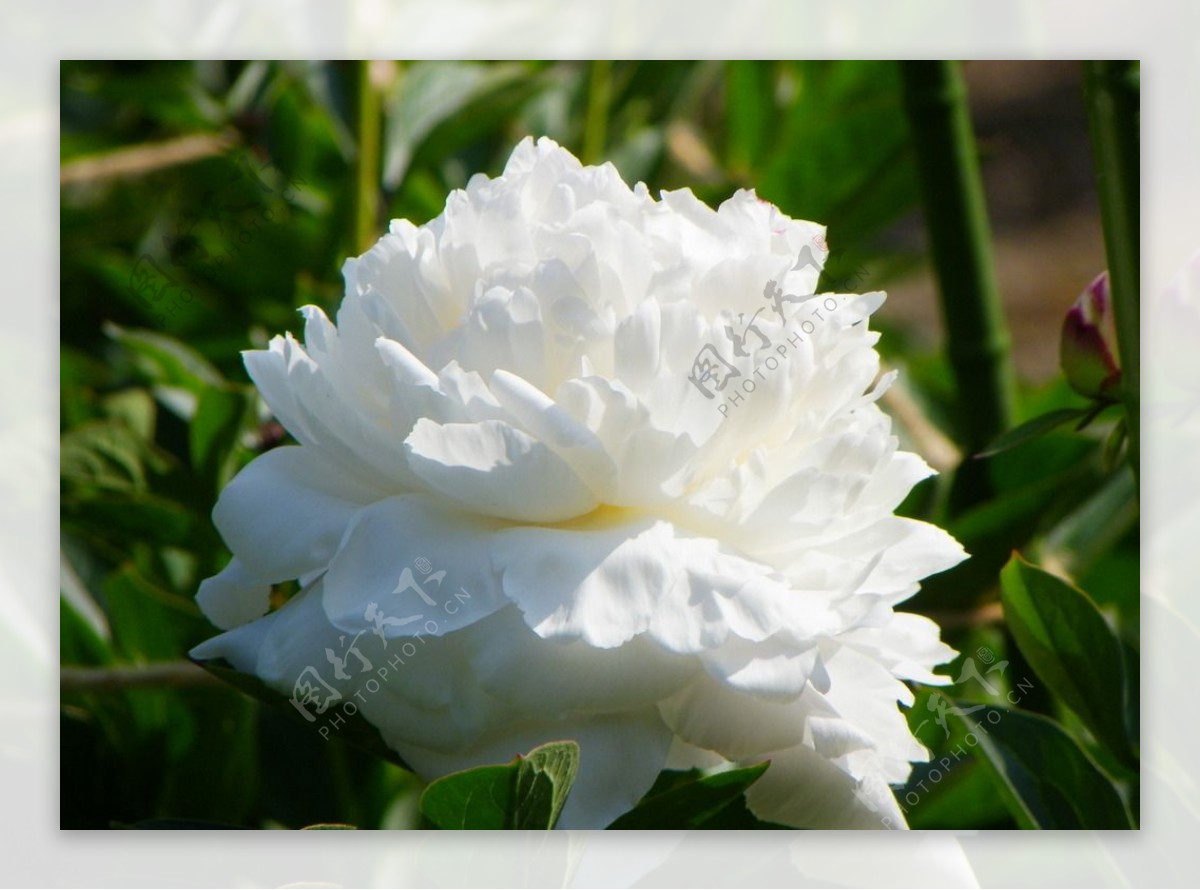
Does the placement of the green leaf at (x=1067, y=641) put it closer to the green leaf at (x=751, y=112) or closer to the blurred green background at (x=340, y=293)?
the blurred green background at (x=340, y=293)

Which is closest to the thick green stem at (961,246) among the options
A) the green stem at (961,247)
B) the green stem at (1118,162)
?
the green stem at (961,247)

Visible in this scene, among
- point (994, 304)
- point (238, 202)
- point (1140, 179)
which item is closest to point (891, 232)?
point (994, 304)

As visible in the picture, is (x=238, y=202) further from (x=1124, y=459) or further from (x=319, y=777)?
(x=1124, y=459)

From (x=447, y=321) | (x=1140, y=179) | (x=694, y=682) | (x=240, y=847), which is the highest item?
(x=1140, y=179)

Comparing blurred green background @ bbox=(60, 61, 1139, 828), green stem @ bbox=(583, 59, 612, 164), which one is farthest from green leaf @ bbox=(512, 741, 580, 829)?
green stem @ bbox=(583, 59, 612, 164)

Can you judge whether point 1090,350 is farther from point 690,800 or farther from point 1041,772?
point 690,800

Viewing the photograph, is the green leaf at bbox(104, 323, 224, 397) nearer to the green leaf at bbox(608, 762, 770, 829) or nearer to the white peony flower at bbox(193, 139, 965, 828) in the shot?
the white peony flower at bbox(193, 139, 965, 828)

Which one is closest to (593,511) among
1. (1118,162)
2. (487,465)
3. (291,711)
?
(487,465)
